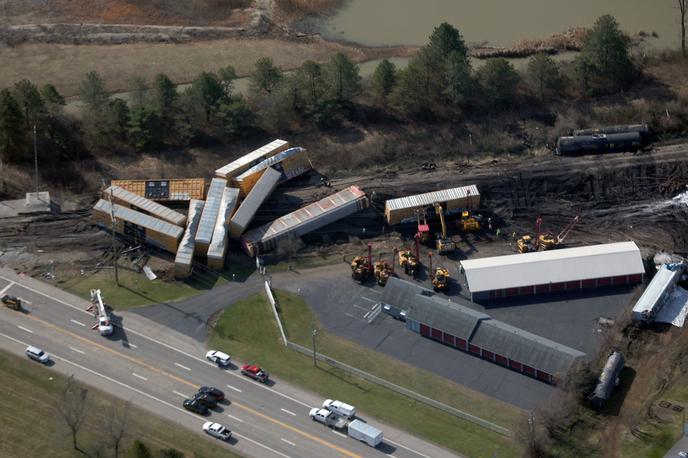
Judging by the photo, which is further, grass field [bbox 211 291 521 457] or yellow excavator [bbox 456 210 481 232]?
yellow excavator [bbox 456 210 481 232]

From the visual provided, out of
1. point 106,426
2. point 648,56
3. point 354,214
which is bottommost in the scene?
point 106,426

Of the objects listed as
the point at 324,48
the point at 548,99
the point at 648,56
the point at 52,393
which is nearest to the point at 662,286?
the point at 548,99

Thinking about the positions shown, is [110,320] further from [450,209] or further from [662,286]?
[662,286]

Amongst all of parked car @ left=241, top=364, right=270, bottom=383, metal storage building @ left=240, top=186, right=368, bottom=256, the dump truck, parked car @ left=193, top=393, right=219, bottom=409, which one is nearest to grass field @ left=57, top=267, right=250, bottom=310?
metal storage building @ left=240, top=186, right=368, bottom=256

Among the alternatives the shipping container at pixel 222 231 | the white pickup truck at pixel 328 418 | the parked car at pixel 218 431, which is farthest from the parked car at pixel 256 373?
the shipping container at pixel 222 231

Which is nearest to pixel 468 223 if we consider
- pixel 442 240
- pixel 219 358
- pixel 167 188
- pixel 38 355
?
pixel 442 240

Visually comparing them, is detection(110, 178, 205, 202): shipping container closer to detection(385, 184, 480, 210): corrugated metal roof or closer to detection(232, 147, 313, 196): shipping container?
detection(232, 147, 313, 196): shipping container

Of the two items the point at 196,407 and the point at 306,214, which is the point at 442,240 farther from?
the point at 196,407
